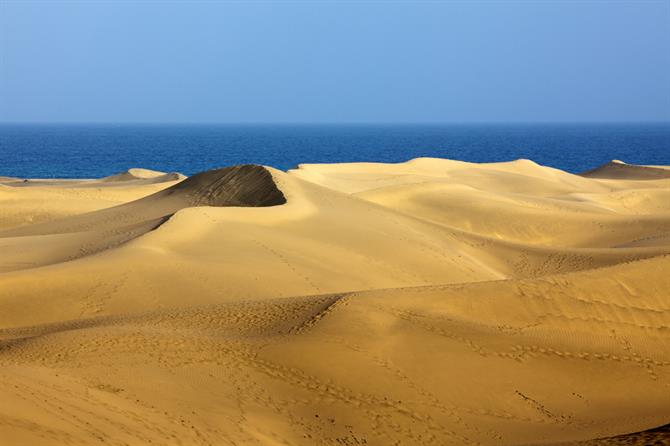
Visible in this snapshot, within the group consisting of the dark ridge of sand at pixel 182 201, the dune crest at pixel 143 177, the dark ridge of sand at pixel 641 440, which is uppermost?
the dark ridge of sand at pixel 641 440

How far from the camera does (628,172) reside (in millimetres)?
50375

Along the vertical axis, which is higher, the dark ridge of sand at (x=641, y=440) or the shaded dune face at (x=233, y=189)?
the dark ridge of sand at (x=641, y=440)

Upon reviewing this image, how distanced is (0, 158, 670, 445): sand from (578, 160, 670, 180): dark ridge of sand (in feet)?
98.4

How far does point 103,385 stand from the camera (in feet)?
29.5

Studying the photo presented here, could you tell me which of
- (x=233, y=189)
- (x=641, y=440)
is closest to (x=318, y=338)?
(x=641, y=440)

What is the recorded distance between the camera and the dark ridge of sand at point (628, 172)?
47.8 m

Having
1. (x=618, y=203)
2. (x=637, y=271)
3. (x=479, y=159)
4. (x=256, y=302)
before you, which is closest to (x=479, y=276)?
(x=637, y=271)

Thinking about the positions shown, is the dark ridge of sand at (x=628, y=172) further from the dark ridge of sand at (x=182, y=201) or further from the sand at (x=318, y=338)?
the sand at (x=318, y=338)

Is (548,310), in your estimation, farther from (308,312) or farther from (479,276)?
(479,276)

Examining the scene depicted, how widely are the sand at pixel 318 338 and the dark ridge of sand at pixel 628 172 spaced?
98.4 ft

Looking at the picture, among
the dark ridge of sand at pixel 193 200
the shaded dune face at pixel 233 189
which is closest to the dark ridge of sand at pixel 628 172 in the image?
the shaded dune face at pixel 233 189

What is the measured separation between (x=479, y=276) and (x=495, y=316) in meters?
5.86

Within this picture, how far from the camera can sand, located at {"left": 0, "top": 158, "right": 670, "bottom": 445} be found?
8.77 m

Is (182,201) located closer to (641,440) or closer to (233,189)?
(233,189)
